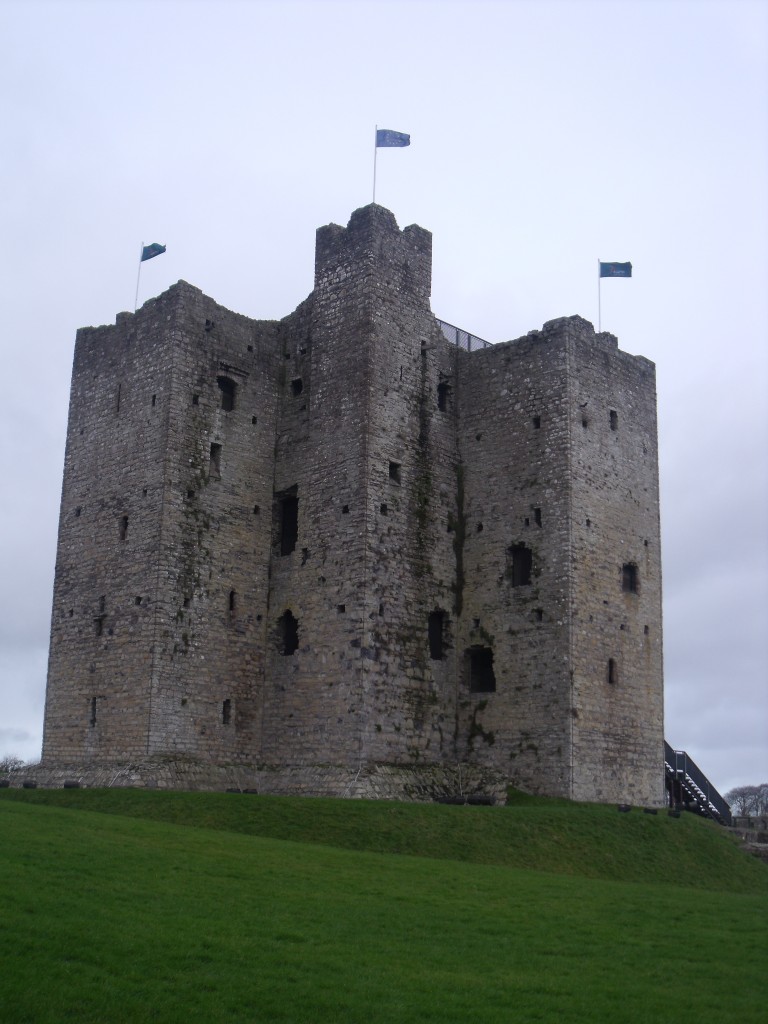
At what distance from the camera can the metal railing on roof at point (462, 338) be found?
3534 cm

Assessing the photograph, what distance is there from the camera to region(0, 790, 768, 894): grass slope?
23.7 m

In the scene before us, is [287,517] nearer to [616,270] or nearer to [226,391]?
[226,391]

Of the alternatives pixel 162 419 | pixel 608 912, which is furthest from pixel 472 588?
pixel 608 912

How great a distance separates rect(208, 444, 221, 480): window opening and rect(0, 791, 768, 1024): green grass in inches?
412

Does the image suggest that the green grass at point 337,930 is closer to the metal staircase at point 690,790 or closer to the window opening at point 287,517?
the window opening at point 287,517

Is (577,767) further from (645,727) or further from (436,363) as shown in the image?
(436,363)

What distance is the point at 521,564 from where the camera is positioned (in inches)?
1252

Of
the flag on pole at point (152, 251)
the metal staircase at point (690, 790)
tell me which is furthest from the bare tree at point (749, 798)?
the flag on pole at point (152, 251)

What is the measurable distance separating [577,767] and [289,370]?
1369cm

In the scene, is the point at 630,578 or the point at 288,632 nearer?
the point at 288,632

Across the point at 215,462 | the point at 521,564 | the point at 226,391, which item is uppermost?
the point at 226,391

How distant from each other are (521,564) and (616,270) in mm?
9722

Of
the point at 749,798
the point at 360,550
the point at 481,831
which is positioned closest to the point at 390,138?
the point at 360,550

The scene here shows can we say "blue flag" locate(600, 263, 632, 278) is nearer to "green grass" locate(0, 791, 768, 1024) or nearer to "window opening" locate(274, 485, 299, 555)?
"window opening" locate(274, 485, 299, 555)
